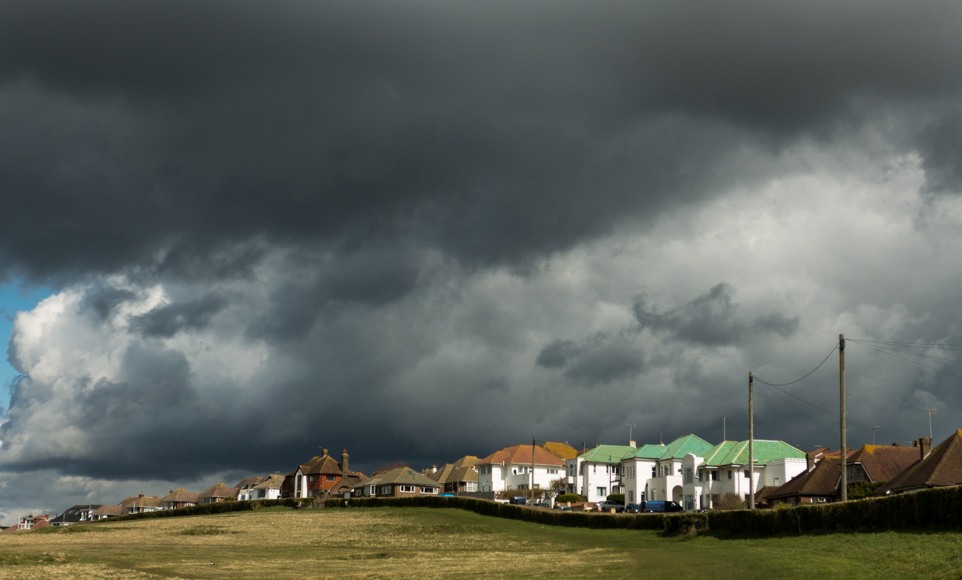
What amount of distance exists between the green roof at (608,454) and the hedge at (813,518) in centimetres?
4969

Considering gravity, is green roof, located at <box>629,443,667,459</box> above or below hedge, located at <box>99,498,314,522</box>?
above

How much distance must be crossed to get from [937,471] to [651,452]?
171 ft

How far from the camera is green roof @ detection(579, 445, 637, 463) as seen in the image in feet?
405

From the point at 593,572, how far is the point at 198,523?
6347 centimetres

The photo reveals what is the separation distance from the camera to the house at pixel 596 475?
401ft

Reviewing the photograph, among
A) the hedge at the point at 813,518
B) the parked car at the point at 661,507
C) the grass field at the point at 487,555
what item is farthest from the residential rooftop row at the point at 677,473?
the grass field at the point at 487,555

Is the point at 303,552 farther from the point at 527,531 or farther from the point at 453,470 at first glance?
the point at 453,470

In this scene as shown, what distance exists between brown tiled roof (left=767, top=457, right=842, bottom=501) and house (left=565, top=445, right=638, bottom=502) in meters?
40.1

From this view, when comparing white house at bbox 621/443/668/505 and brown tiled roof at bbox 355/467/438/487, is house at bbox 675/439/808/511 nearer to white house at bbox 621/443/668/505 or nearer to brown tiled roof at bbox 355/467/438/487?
white house at bbox 621/443/668/505

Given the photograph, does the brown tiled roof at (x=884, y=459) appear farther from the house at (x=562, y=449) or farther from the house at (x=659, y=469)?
the house at (x=562, y=449)

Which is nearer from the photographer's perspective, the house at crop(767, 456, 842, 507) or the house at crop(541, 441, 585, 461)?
the house at crop(767, 456, 842, 507)

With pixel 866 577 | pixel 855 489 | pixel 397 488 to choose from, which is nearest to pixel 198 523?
pixel 397 488

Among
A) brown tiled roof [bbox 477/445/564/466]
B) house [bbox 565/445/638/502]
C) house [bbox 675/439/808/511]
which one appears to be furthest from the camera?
brown tiled roof [bbox 477/445/564/466]

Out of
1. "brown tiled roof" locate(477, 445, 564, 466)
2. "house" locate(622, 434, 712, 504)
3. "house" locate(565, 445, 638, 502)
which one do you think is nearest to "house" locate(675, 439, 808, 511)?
"house" locate(622, 434, 712, 504)
